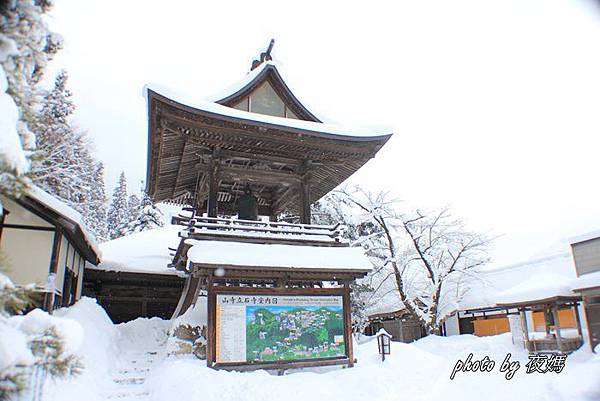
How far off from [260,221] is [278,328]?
10.4 feet

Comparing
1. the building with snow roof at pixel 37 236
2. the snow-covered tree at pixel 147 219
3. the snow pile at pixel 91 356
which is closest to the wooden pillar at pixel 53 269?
the building with snow roof at pixel 37 236

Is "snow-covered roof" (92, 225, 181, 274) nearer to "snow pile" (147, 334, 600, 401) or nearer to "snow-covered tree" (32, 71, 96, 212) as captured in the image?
"snow-covered tree" (32, 71, 96, 212)

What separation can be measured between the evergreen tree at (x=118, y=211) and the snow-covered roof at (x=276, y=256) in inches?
1369

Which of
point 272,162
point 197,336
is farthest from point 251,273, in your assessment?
point 272,162

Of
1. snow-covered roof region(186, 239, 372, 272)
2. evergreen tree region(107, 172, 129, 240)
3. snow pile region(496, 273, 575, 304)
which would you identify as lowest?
snow pile region(496, 273, 575, 304)

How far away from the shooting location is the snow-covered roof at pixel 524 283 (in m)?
18.8

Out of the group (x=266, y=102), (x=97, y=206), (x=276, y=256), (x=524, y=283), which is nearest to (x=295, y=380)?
(x=276, y=256)

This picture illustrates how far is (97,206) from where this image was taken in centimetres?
3834

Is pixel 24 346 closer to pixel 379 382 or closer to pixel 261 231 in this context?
pixel 261 231

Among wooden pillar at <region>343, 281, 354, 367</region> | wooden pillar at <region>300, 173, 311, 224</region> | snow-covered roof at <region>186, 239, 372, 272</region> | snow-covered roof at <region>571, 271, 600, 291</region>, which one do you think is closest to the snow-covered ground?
wooden pillar at <region>343, 281, 354, 367</region>

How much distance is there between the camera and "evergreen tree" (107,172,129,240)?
43.8m

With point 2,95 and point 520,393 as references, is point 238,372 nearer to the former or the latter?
point 520,393

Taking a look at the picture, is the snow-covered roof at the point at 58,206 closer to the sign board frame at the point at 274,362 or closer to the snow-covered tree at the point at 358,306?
the sign board frame at the point at 274,362

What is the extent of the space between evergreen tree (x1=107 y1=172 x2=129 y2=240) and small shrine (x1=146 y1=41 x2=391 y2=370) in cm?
3153
